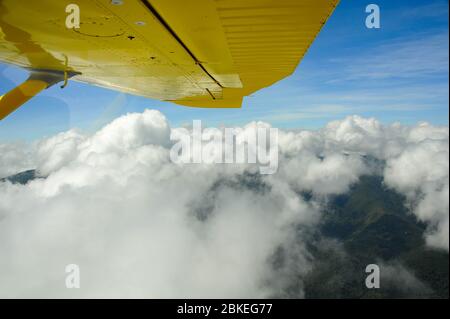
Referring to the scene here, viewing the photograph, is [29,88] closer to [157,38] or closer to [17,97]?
[17,97]

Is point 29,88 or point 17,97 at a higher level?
point 29,88

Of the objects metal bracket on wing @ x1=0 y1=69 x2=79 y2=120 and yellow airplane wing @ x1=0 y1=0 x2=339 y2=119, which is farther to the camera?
metal bracket on wing @ x1=0 y1=69 x2=79 y2=120

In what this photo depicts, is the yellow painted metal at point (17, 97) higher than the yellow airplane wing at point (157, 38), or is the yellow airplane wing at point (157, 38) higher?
the yellow airplane wing at point (157, 38)

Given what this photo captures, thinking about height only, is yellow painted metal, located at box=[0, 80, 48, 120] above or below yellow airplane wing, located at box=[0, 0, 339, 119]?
below

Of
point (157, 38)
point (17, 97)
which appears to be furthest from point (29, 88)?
point (157, 38)

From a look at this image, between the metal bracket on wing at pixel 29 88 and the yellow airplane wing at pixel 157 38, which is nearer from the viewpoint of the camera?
the yellow airplane wing at pixel 157 38
